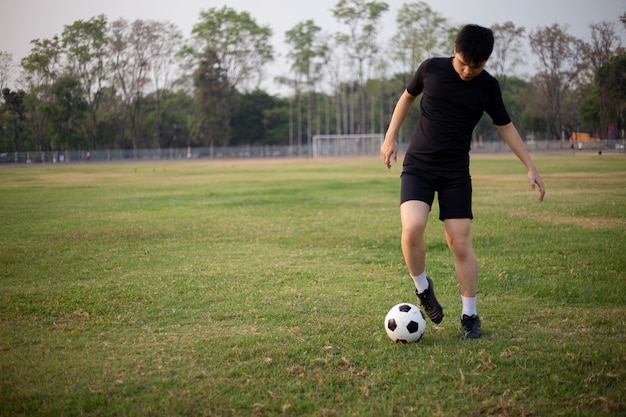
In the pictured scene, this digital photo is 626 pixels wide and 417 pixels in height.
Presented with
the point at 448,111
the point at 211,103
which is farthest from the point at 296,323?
the point at 211,103

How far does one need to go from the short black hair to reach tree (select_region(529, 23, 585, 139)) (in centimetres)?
5471

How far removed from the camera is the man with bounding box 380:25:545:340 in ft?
15.4

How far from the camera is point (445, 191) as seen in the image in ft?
15.6

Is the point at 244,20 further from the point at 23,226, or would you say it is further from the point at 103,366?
the point at 103,366

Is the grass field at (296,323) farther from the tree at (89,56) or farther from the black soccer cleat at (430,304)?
the tree at (89,56)

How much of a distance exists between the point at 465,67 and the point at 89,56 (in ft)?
140

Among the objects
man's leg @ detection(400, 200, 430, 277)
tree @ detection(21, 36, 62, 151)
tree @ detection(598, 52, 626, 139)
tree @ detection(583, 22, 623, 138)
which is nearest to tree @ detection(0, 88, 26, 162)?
tree @ detection(21, 36, 62, 151)

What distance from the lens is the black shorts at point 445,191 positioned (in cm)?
470

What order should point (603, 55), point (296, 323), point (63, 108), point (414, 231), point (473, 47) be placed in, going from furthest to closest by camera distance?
1. point (603, 55)
2. point (63, 108)
3. point (296, 323)
4. point (414, 231)
5. point (473, 47)

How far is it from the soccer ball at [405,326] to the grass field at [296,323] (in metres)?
0.08

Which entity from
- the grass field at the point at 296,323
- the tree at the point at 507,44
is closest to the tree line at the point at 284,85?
the tree at the point at 507,44

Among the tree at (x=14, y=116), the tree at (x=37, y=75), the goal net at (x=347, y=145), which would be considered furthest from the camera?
the goal net at (x=347, y=145)

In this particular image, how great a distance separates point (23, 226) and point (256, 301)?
7.71 m

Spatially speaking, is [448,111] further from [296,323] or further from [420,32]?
[420,32]
